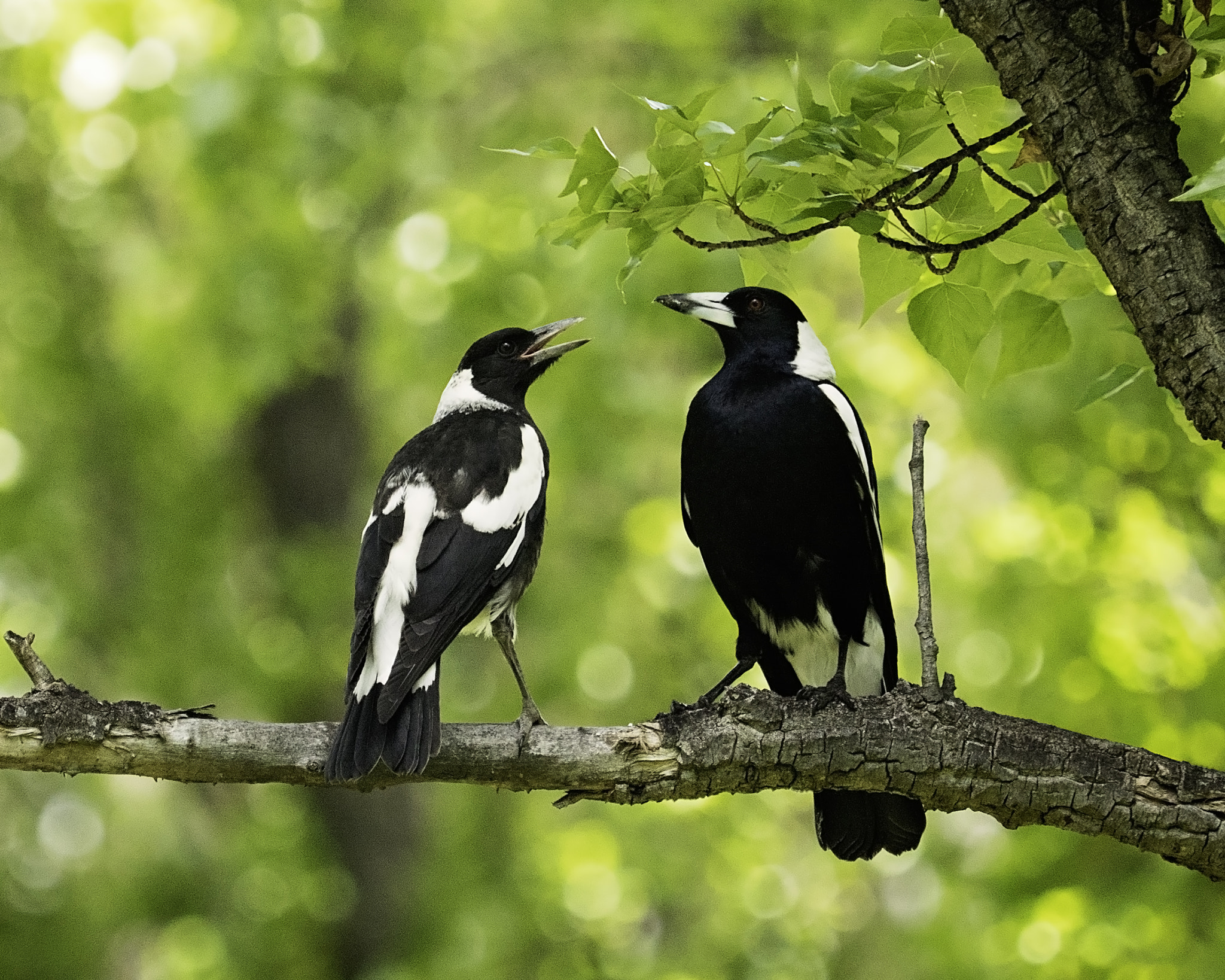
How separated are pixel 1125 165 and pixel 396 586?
76.7 inches

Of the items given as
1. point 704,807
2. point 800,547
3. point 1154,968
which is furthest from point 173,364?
point 1154,968

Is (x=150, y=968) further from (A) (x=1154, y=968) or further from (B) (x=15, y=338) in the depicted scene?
(A) (x=1154, y=968)

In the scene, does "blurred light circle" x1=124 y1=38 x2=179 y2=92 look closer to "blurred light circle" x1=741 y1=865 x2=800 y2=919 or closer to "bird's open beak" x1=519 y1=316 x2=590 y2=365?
"bird's open beak" x1=519 y1=316 x2=590 y2=365

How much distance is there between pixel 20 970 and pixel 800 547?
24.5 ft

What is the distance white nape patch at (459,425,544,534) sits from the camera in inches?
137

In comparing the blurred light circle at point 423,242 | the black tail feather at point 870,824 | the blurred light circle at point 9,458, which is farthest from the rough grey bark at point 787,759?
the blurred light circle at point 9,458

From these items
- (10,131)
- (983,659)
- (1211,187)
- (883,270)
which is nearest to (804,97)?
(883,270)

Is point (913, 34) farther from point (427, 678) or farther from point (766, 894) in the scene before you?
point (766, 894)

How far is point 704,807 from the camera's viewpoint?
824 cm

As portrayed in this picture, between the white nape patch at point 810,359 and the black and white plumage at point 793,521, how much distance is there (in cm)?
3

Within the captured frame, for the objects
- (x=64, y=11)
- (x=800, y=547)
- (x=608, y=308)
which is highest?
(x=64, y=11)

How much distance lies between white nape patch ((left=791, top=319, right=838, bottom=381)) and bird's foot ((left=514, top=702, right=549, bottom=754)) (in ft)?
4.03

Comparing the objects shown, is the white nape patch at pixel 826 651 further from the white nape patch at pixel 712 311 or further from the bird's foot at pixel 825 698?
the white nape patch at pixel 712 311

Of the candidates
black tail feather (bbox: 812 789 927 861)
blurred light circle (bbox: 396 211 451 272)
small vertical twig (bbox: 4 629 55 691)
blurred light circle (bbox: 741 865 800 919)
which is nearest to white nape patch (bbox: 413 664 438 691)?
small vertical twig (bbox: 4 629 55 691)
